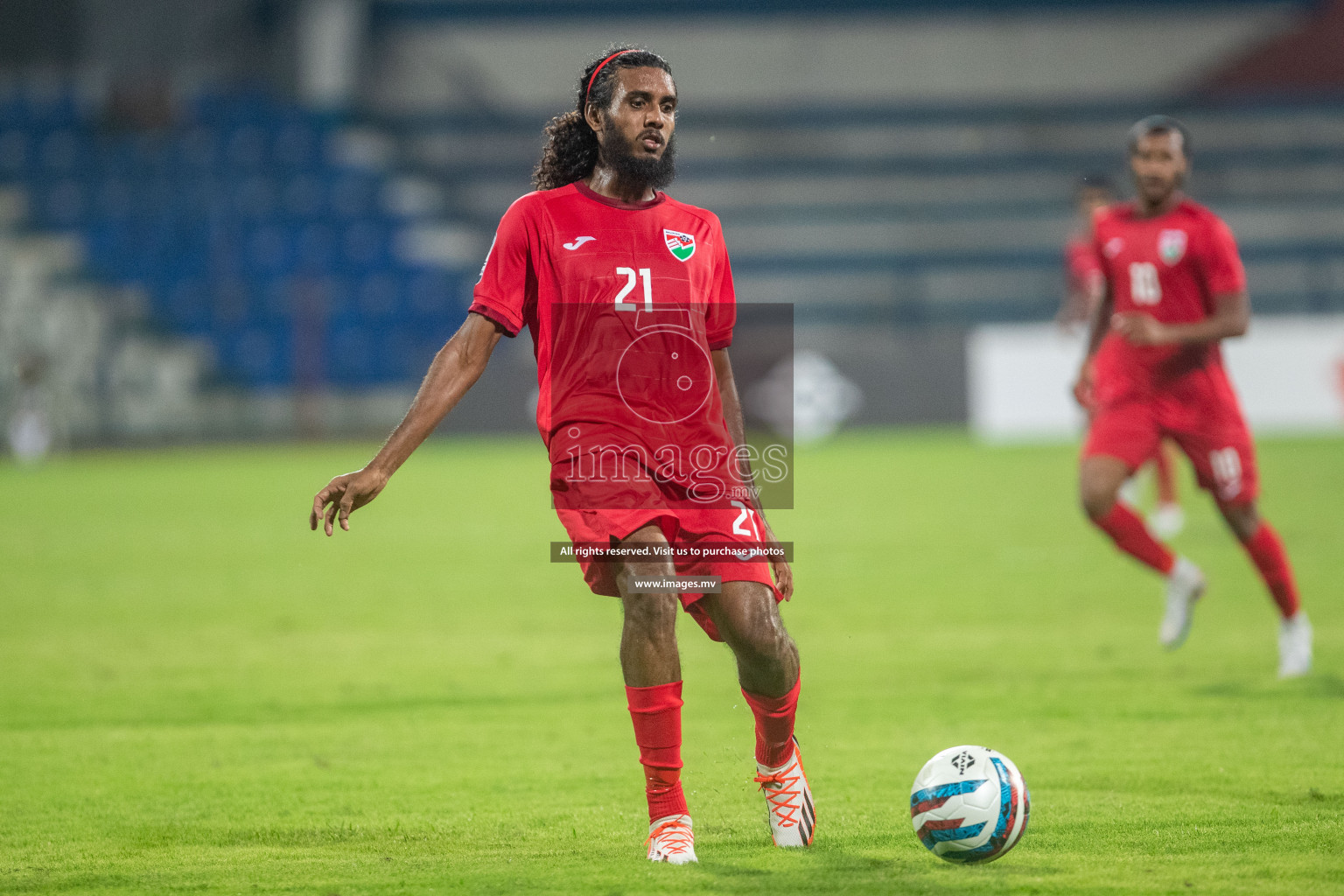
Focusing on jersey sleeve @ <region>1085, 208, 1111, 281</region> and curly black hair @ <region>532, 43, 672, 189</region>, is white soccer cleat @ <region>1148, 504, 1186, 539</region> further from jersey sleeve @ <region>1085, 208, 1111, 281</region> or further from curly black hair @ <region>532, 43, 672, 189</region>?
curly black hair @ <region>532, 43, 672, 189</region>

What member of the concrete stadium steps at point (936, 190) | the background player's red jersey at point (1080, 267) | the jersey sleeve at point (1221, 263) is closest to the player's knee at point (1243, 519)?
the jersey sleeve at point (1221, 263)

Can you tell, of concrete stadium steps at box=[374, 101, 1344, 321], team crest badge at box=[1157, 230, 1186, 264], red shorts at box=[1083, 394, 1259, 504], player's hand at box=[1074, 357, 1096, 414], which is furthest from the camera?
concrete stadium steps at box=[374, 101, 1344, 321]

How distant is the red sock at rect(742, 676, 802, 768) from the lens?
411 centimetres

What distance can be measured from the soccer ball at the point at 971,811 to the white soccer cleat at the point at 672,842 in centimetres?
56

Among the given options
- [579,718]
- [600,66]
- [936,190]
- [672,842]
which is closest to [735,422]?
[600,66]

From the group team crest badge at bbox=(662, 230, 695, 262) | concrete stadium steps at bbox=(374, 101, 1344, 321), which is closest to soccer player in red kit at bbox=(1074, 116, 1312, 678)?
team crest badge at bbox=(662, 230, 695, 262)

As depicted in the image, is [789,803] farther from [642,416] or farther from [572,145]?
[572,145]

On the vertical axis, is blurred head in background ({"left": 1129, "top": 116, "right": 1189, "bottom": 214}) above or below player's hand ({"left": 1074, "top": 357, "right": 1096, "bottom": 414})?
above

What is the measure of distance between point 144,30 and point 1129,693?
25760 millimetres

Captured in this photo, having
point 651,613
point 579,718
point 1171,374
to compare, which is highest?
point 1171,374

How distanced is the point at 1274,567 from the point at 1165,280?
1.34 meters

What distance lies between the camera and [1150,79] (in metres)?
31.0

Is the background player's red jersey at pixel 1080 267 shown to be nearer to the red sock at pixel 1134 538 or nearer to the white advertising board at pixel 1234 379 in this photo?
the white advertising board at pixel 1234 379

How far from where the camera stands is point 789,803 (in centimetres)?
414
